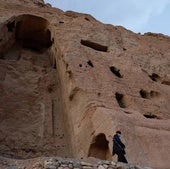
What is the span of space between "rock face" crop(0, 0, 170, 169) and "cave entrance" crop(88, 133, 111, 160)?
0.10ft

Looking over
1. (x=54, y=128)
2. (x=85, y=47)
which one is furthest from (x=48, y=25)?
(x=54, y=128)

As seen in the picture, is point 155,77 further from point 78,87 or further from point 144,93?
point 78,87

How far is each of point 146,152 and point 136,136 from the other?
62 centimetres

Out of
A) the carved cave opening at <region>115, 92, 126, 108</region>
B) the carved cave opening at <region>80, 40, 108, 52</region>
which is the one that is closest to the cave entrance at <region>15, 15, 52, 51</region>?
the carved cave opening at <region>80, 40, 108, 52</region>

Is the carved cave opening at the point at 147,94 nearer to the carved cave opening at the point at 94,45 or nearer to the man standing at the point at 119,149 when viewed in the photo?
the carved cave opening at the point at 94,45

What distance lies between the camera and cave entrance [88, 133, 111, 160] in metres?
12.2

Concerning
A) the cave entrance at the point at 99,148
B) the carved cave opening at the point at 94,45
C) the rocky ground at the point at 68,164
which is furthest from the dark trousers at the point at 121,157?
the carved cave opening at the point at 94,45

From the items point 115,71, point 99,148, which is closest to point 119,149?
point 99,148

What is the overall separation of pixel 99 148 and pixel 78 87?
2394 millimetres

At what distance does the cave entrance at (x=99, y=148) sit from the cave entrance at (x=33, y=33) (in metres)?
7.60

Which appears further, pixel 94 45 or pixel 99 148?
pixel 94 45

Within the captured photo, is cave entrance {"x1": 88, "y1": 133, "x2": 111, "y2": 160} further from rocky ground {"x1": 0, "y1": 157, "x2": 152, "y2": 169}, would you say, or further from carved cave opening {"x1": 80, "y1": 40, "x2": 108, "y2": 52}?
carved cave opening {"x1": 80, "y1": 40, "x2": 108, "y2": 52}

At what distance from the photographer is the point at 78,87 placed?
13.7 meters

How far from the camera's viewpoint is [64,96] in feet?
51.7
